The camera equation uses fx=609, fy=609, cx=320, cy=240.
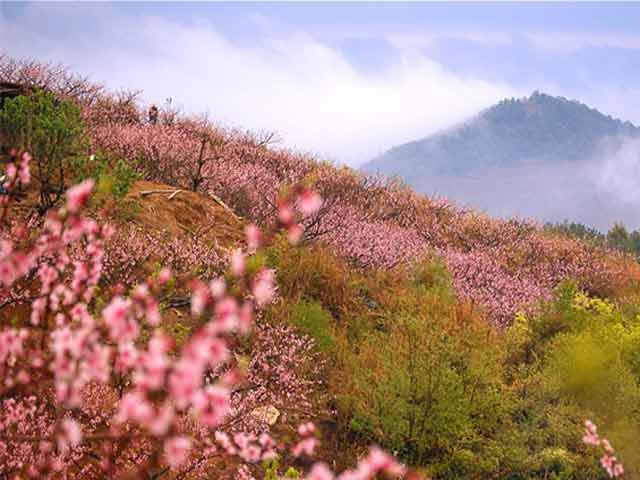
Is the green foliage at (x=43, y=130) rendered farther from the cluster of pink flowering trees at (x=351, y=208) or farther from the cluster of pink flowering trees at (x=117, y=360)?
the cluster of pink flowering trees at (x=351, y=208)

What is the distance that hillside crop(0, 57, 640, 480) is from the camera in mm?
2795

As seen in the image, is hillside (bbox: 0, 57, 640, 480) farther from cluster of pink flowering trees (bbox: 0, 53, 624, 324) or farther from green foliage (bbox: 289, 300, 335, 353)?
cluster of pink flowering trees (bbox: 0, 53, 624, 324)

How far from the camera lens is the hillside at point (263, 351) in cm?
279

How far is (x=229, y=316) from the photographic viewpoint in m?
1.66

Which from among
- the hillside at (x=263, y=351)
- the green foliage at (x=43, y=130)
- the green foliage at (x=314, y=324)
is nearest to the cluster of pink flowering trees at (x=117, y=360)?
the hillside at (x=263, y=351)

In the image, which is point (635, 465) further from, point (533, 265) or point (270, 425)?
point (533, 265)

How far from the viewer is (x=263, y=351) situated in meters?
9.06

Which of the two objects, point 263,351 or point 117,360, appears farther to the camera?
point 263,351

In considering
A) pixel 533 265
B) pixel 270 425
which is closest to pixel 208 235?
pixel 270 425

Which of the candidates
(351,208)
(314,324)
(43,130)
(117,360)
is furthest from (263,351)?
(351,208)

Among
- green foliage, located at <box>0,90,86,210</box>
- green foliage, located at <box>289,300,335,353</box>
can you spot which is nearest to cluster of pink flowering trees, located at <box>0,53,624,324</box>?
green foliage, located at <box>0,90,86,210</box>

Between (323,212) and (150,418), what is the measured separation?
14998 mm

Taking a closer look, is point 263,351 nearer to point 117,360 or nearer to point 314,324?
point 314,324

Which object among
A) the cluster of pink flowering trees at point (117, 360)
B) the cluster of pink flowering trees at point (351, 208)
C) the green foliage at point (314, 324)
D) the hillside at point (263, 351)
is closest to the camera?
the cluster of pink flowering trees at point (117, 360)
